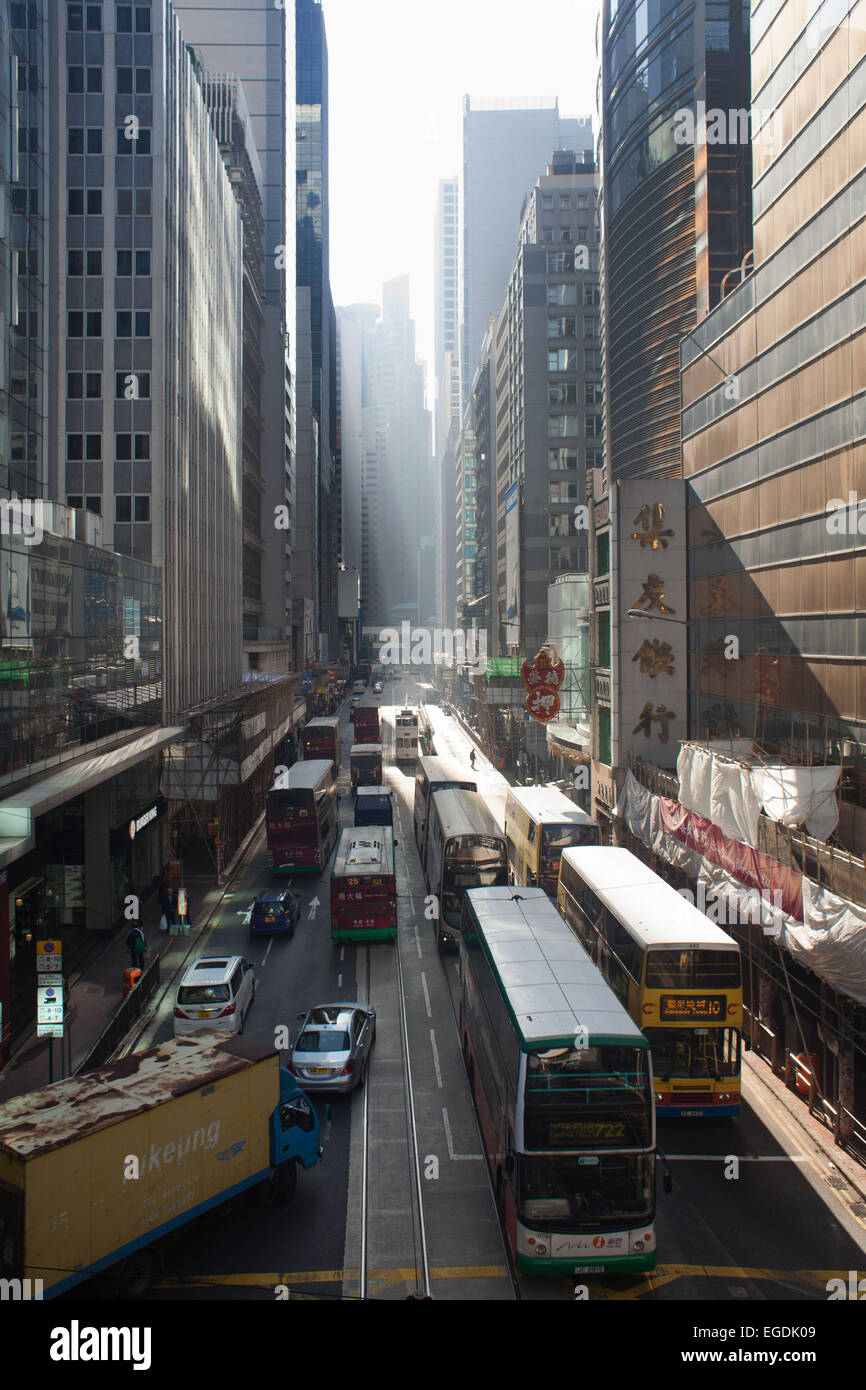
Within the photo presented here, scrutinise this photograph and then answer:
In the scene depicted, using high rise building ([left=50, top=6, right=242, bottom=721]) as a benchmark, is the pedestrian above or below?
below

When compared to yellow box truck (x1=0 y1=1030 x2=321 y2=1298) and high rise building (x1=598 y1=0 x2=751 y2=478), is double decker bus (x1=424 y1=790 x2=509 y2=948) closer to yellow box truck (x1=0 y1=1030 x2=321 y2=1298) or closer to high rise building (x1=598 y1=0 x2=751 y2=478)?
yellow box truck (x1=0 y1=1030 x2=321 y2=1298)

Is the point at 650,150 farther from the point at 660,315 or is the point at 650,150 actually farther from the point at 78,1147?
the point at 78,1147

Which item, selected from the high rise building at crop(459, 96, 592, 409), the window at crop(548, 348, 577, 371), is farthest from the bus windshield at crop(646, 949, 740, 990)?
the high rise building at crop(459, 96, 592, 409)

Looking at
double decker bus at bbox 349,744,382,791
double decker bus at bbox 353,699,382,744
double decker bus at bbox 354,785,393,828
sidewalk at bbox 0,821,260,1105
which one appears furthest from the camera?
double decker bus at bbox 353,699,382,744

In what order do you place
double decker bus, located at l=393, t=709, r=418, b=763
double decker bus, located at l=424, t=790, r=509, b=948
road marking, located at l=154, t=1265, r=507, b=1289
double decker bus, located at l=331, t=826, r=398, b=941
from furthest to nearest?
double decker bus, located at l=393, t=709, r=418, b=763 → double decker bus, located at l=331, t=826, r=398, b=941 → double decker bus, located at l=424, t=790, r=509, b=948 → road marking, located at l=154, t=1265, r=507, b=1289

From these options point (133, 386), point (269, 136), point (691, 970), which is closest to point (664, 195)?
point (133, 386)

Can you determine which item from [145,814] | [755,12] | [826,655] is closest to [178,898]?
[145,814]

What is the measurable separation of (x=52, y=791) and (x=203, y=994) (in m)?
5.25

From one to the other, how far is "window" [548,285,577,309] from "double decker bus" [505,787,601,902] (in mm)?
65319

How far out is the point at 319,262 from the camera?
164 m

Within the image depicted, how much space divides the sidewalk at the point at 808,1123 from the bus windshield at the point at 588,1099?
5.20 meters

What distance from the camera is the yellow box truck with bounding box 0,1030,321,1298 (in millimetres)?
10156

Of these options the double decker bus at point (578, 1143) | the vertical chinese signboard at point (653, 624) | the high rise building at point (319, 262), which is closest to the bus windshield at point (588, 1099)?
the double decker bus at point (578, 1143)

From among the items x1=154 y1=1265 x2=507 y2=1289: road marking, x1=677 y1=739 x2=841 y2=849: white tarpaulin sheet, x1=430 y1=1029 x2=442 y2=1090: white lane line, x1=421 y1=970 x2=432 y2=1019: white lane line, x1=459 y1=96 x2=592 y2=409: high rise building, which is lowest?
x1=430 y1=1029 x2=442 y2=1090: white lane line
